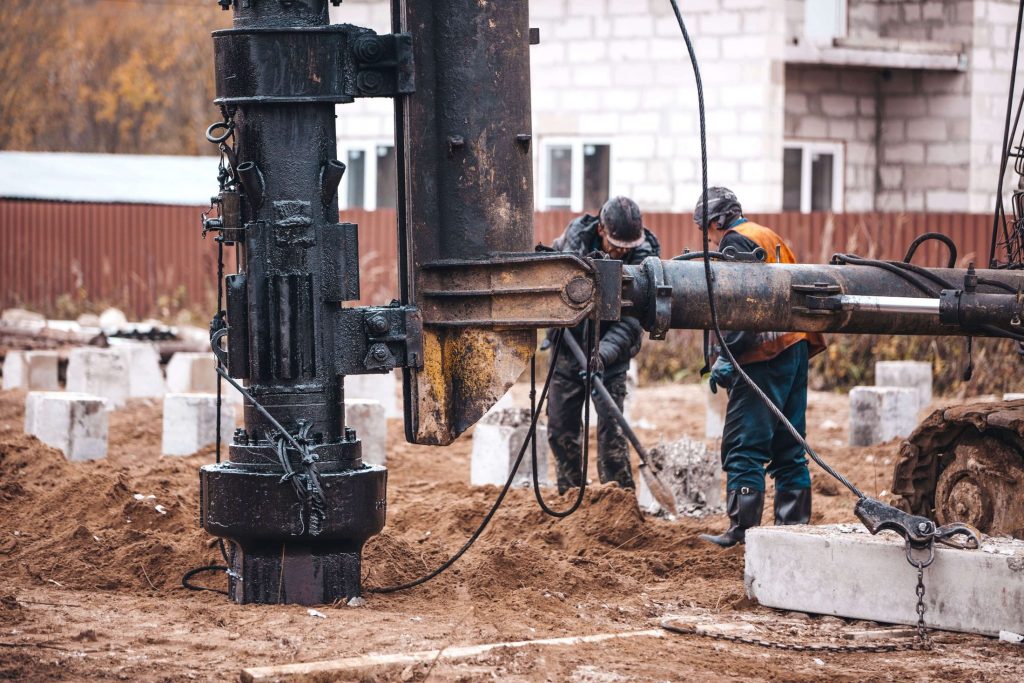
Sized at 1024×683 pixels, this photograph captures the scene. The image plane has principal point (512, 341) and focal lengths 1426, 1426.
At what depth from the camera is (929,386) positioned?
45.2ft

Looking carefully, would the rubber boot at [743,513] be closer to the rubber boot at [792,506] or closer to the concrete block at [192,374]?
the rubber boot at [792,506]

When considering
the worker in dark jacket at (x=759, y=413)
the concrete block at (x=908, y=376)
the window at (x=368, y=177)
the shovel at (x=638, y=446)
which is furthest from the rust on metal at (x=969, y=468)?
the window at (x=368, y=177)

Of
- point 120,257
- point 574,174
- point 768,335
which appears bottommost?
point 768,335

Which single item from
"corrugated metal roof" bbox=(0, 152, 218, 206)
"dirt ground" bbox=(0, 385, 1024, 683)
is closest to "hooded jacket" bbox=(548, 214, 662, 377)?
"dirt ground" bbox=(0, 385, 1024, 683)

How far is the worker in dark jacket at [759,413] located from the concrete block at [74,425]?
4.69 meters

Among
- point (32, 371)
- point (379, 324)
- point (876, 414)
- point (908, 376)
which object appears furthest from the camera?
point (32, 371)

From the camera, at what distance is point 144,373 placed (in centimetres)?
1476

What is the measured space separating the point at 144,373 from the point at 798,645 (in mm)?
10318

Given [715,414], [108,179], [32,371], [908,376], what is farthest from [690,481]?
[108,179]

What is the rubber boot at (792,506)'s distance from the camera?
8.29 m

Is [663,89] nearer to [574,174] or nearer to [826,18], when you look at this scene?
[574,174]

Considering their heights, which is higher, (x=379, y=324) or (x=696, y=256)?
(x=696, y=256)

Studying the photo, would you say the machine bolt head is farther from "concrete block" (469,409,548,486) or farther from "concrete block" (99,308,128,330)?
"concrete block" (99,308,128,330)

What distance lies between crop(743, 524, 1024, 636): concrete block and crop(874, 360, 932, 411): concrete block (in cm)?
727
